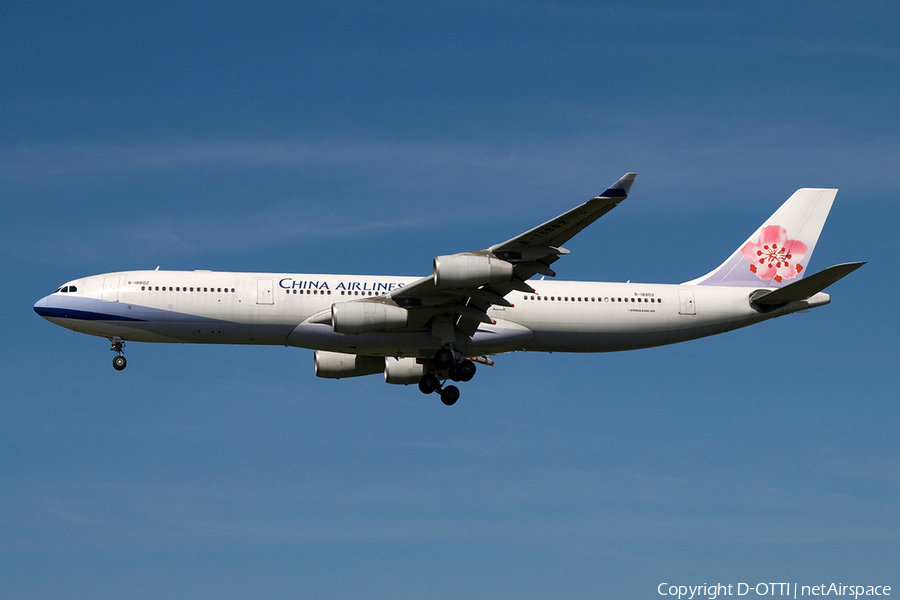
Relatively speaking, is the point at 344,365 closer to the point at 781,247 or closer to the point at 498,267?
the point at 498,267

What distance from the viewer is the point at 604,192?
30.9 m

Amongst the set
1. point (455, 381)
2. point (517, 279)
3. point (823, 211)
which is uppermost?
point (823, 211)

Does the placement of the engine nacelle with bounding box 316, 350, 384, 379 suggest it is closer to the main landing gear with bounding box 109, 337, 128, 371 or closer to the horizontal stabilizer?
the main landing gear with bounding box 109, 337, 128, 371

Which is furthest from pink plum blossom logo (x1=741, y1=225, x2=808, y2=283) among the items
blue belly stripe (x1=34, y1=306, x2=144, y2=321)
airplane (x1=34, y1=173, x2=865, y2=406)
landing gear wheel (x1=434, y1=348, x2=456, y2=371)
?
blue belly stripe (x1=34, y1=306, x2=144, y2=321)

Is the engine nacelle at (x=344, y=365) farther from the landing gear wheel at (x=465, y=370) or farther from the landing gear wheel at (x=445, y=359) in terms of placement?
the landing gear wheel at (x=465, y=370)

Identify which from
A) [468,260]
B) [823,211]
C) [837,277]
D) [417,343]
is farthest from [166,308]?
[823,211]

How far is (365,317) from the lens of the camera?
36469mm

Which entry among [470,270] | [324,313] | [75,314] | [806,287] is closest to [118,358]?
[75,314]

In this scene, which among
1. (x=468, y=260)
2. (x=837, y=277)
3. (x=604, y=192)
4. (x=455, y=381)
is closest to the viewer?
(x=604, y=192)

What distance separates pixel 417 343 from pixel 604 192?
10.8 meters

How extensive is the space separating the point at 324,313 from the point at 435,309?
4042 millimetres

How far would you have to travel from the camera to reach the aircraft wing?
32031mm

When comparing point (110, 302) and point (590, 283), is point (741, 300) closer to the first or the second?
point (590, 283)

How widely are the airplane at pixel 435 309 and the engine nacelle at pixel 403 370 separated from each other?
1.31 ft
